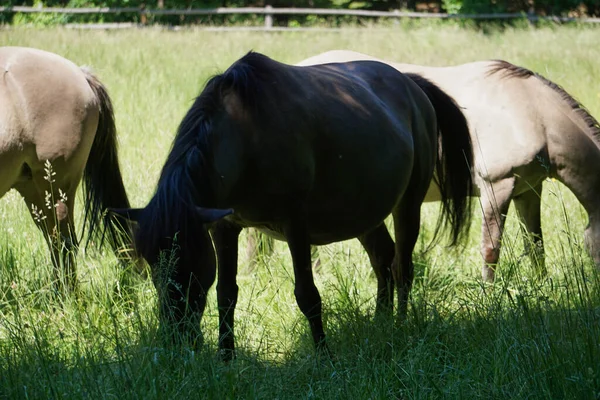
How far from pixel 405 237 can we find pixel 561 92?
6.04 feet

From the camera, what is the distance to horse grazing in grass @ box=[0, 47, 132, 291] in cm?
454

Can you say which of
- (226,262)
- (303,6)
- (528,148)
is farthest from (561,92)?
(303,6)

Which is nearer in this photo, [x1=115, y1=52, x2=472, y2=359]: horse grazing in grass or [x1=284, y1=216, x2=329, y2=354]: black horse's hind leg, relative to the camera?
[x1=115, y1=52, x2=472, y2=359]: horse grazing in grass

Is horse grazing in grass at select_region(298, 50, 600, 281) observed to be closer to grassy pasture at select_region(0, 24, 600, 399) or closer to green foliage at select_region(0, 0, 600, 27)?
grassy pasture at select_region(0, 24, 600, 399)

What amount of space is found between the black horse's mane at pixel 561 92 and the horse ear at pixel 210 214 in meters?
3.46

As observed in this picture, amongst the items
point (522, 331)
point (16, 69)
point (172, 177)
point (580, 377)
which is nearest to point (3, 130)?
point (16, 69)

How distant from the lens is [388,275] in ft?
15.4

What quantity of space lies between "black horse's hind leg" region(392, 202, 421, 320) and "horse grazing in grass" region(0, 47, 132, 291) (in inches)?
67.8

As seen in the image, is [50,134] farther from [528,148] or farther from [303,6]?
[303,6]

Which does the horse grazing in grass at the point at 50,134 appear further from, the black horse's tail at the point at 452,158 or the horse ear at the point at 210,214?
the black horse's tail at the point at 452,158

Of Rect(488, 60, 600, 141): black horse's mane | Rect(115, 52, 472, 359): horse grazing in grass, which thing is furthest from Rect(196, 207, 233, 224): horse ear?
Rect(488, 60, 600, 141): black horse's mane

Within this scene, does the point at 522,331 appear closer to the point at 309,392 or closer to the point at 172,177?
the point at 309,392

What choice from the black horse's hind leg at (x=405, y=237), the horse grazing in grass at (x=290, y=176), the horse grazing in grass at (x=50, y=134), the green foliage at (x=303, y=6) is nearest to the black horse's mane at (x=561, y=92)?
the horse grazing in grass at (x=290, y=176)

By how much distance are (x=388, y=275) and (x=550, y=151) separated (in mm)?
1641
